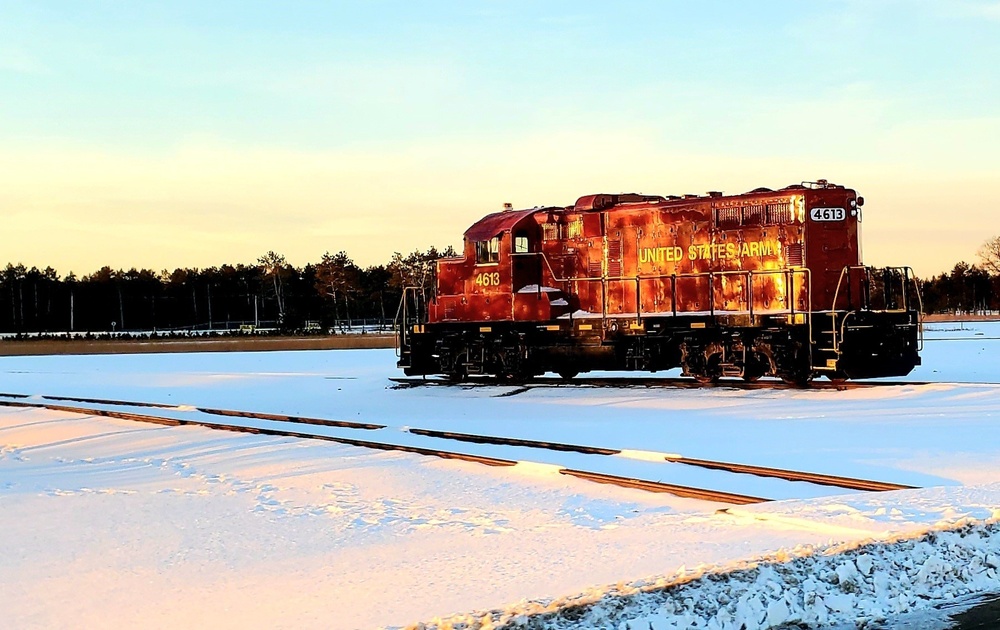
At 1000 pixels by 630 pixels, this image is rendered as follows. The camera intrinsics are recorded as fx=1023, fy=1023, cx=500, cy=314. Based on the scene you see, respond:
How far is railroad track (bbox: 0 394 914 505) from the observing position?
8.94 metres

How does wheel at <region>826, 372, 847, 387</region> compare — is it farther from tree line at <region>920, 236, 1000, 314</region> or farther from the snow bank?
tree line at <region>920, 236, 1000, 314</region>

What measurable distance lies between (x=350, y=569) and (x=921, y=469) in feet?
21.3

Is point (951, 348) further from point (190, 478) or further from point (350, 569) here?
point (350, 569)

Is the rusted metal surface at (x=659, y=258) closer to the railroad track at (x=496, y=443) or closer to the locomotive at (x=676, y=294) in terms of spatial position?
the locomotive at (x=676, y=294)

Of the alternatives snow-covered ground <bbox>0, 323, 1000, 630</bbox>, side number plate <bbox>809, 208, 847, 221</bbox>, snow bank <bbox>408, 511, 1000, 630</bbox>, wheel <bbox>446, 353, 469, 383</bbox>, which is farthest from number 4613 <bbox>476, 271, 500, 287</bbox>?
snow bank <bbox>408, 511, 1000, 630</bbox>

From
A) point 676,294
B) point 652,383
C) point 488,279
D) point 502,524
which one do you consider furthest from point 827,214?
point 502,524

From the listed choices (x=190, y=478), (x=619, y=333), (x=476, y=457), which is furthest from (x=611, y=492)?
(x=619, y=333)

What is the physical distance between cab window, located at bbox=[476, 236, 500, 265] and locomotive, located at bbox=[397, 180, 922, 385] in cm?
3

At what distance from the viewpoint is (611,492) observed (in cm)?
916

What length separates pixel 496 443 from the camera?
12820 millimetres

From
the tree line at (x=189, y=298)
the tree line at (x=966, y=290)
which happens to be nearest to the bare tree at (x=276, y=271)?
the tree line at (x=189, y=298)

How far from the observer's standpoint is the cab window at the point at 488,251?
22156 mm

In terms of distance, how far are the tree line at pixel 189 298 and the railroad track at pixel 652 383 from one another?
77.0 m

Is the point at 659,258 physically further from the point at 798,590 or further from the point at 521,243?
the point at 798,590
